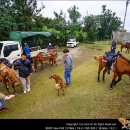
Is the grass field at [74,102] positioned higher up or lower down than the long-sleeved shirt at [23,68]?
lower down

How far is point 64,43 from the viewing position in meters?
37.2

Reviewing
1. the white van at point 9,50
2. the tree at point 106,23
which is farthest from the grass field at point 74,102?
the tree at point 106,23

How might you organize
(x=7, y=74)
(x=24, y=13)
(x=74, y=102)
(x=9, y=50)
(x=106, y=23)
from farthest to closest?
1. (x=106, y=23)
2. (x=24, y=13)
3. (x=9, y=50)
4. (x=7, y=74)
5. (x=74, y=102)

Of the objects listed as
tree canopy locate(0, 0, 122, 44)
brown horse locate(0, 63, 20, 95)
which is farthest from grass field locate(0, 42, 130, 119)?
tree canopy locate(0, 0, 122, 44)

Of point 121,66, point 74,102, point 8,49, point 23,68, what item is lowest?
point 74,102

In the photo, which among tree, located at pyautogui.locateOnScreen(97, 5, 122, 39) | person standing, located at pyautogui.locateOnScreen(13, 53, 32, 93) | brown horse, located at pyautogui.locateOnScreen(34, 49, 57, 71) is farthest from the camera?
tree, located at pyautogui.locateOnScreen(97, 5, 122, 39)

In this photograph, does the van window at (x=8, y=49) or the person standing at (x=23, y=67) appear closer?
the person standing at (x=23, y=67)

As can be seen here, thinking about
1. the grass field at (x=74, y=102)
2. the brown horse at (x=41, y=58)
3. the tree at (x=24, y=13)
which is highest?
the tree at (x=24, y=13)

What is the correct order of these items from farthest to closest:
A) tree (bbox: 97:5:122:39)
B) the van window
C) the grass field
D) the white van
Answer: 1. tree (bbox: 97:5:122:39)
2. the van window
3. the white van
4. the grass field

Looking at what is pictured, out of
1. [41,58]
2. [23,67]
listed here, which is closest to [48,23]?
[41,58]

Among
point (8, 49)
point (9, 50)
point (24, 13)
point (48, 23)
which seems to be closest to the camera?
point (8, 49)

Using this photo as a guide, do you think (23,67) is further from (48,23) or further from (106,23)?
(106,23)

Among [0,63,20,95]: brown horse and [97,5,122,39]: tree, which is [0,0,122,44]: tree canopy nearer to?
[97,5,122,39]: tree

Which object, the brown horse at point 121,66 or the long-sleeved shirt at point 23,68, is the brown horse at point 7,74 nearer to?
the long-sleeved shirt at point 23,68
